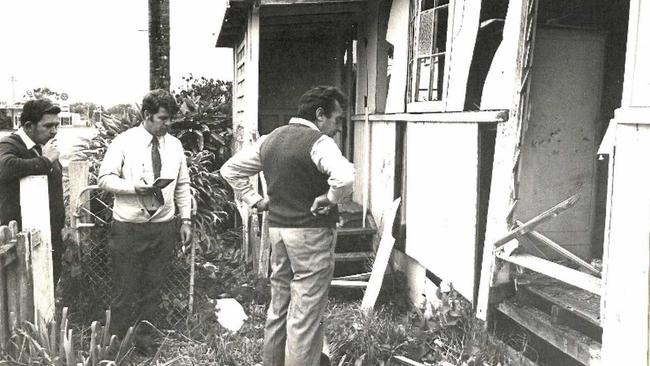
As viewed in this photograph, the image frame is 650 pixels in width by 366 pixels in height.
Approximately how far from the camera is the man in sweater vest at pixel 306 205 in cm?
386

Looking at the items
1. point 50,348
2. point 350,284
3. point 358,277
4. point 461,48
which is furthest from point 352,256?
point 50,348

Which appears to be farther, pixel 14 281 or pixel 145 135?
pixel 145 135

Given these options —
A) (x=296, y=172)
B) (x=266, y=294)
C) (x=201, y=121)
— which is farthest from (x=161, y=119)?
(x=201, y=121)

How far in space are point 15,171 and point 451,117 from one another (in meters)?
3.67

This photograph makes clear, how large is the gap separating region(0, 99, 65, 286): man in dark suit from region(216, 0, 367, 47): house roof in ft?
11.0

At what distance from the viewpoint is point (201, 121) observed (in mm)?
9742

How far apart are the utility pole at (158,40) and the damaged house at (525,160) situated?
8.42ft

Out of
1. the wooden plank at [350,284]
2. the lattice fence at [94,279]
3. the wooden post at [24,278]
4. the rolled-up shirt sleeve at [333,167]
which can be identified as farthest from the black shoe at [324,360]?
the wooden post at [24,278]

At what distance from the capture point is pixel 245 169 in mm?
4383

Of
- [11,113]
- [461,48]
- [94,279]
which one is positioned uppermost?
[461,48]

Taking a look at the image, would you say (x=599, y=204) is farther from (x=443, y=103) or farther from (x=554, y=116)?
(x=443, y=103)

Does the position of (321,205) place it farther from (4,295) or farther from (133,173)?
(4,295)

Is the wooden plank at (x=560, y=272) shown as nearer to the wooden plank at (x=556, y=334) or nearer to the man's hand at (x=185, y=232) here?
the wooden plank at (x=556, y=334)

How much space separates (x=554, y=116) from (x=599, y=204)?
37.5 inches
